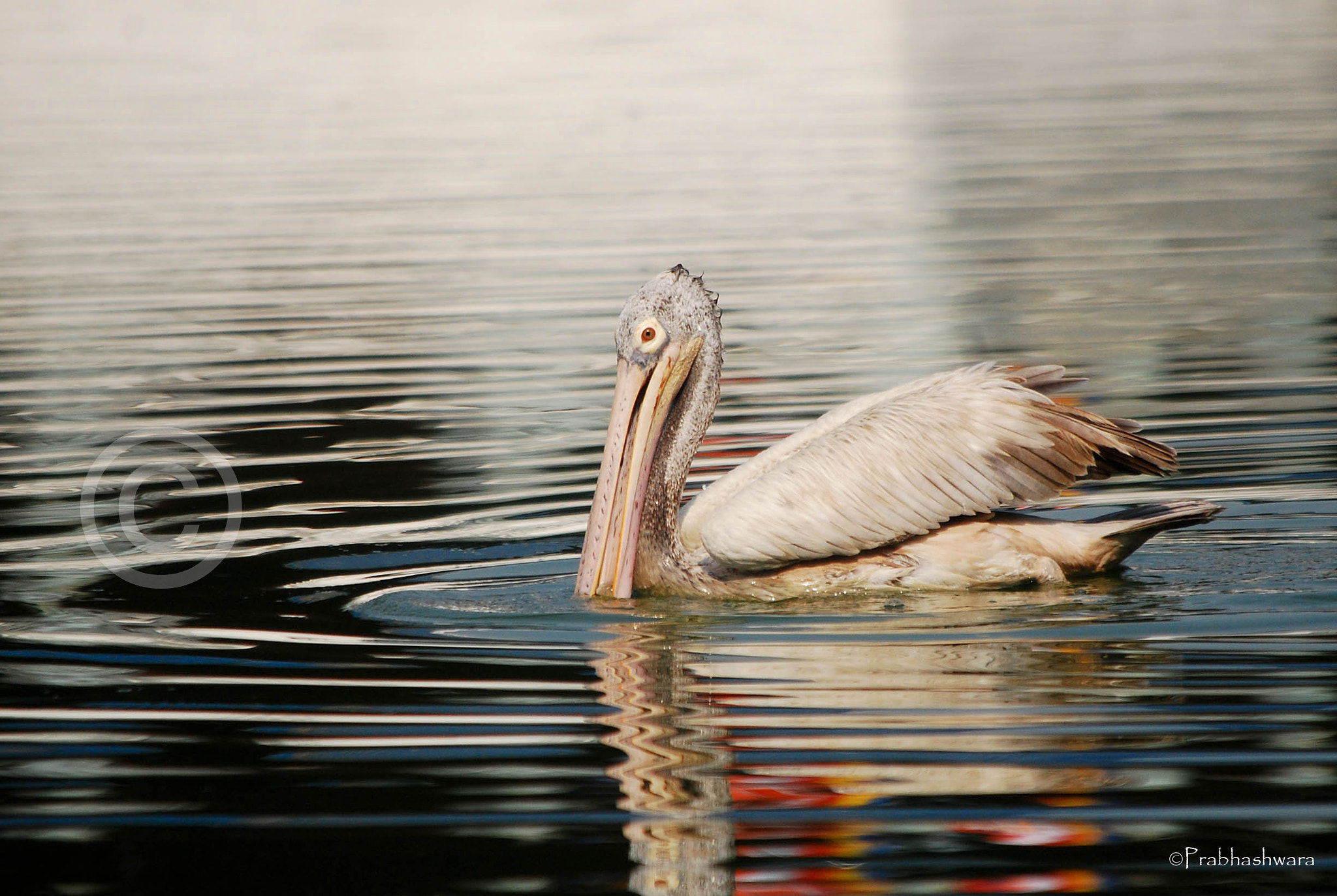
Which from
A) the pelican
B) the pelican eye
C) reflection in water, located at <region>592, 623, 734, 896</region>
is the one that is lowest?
reflection in water, located at <region>592, 623, 734, 896</region>

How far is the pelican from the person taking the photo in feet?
19.1

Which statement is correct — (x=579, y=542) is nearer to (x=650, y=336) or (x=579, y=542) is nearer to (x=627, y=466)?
(x=627, y=466)

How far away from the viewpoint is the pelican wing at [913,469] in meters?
5.79

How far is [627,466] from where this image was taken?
6.06 meters

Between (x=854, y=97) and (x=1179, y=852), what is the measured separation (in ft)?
82.2

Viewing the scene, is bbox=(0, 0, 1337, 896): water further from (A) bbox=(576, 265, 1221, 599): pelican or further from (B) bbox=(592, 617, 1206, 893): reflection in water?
(A) bbox=(576, 265, 1221, 599): pelican

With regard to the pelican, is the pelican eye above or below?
above

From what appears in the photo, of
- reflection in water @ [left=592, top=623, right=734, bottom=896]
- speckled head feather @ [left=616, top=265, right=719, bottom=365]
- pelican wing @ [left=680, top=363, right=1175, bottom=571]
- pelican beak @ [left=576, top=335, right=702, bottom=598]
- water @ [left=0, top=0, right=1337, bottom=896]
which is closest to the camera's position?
reflection in water @ [left=592, top=623, right=734, bottom=896]

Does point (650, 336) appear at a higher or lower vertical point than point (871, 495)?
higher

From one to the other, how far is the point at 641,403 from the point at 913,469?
3.01 ft

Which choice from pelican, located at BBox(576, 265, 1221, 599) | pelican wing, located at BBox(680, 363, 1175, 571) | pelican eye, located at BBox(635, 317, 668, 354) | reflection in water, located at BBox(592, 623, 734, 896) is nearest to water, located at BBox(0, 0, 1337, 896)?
reflection in water, located at BBox(592, 623, 734, 896)

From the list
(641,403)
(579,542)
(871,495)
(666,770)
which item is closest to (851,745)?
(666,770)

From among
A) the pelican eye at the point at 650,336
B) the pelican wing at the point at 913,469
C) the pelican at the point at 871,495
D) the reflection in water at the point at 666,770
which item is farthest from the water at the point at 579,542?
the pelican eye at the point at 650,336

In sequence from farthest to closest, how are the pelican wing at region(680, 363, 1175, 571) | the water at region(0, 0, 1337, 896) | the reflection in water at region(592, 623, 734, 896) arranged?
the pelican wing at region(680, 363, 1175, 571), the water at region(0, 0, 1337, 896), the reflection in water at region(592, 623, 734, 896)
